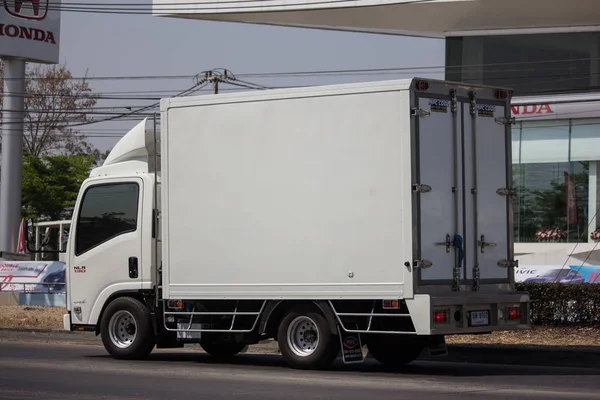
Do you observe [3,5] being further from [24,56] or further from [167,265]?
[167,265]

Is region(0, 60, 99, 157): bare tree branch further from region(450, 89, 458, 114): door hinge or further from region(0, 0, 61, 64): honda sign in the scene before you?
region(450, 89, 458, 114): door hinge

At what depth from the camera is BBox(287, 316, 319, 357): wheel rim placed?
1337 centimetres

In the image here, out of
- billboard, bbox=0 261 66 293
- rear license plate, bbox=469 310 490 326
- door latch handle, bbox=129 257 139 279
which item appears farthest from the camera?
billboard, bbox=0 261 66 293

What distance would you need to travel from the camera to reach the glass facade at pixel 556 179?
113 feet

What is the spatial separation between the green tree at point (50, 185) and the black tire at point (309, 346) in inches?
1800

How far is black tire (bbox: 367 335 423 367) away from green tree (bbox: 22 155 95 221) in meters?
45.2

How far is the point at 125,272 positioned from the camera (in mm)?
15094

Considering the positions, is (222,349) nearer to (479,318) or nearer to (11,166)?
(479,318)

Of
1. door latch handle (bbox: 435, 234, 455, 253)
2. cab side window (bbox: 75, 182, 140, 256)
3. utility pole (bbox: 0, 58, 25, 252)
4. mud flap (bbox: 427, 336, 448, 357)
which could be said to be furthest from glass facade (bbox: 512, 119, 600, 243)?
utility pole (bbox: 0, 58, 25, 252)

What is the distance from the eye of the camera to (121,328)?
600 inches

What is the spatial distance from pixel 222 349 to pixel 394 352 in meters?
2.82

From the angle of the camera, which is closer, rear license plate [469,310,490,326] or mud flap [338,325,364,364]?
rear license plate [469,310,490,326]

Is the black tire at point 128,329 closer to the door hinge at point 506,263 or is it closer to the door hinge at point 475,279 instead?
the door hinge at point 475,279

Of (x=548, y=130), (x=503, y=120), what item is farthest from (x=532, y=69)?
(x=503, y=120)
